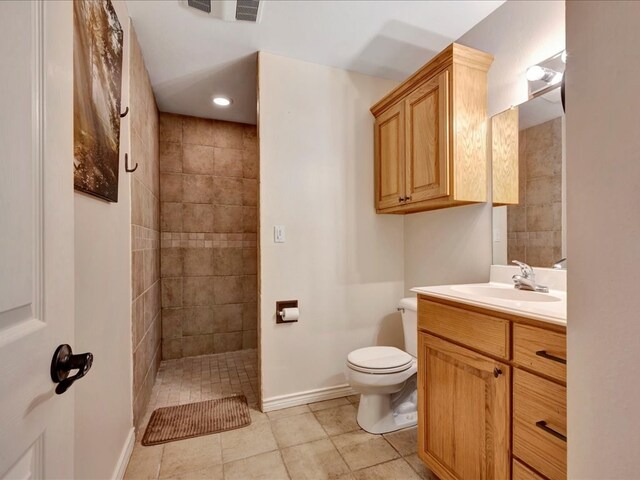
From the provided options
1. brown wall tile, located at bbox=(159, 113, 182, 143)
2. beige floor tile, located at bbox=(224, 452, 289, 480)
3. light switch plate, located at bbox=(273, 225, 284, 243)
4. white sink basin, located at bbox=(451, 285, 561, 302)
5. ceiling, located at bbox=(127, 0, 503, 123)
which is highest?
ceiling, located at bbox=(127, 0, 503, 123)

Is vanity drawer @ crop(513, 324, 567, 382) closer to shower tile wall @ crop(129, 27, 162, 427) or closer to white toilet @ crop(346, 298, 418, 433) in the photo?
white toilet @ crop(346, 298, 418, 433)

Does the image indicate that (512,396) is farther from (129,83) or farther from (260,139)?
(129,83)

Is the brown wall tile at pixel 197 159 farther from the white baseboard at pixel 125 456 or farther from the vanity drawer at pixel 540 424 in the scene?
the vanity drawer at pixel 540 424

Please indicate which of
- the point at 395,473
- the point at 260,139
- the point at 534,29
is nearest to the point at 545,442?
the point at 395,473

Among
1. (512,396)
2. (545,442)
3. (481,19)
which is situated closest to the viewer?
(545,442)

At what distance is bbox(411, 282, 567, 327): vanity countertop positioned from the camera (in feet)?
2.93

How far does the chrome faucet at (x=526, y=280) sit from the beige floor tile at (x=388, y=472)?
3.46 ft

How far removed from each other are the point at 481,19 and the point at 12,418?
254 cm

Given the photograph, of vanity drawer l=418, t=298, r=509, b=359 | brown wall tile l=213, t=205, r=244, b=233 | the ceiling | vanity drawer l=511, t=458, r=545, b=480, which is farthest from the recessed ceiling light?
vanity drawer l=511, t=458, r=545, b=480

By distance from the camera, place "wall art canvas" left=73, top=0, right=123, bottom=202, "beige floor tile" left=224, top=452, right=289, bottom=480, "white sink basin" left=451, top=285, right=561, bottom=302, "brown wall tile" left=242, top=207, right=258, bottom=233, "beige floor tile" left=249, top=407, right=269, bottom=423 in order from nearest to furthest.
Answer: "wall art canvas" left=73, top=0, right=123, bottom=202, "white sink basin" left=451, top=285, right=561, bottom=302, "beige floor tile" left=224, top=452, right=289, bottom=480, "beige floor tile" left=249, top=407, right=269, bottom=423, "brown wall tile" left=242, top=207, right=258, bottom=233

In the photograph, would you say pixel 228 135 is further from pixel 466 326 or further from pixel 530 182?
pixel 466 326

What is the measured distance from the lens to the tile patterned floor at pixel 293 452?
1431mm

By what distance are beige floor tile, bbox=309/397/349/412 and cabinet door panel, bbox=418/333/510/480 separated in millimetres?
794

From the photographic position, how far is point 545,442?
2.87 ft
